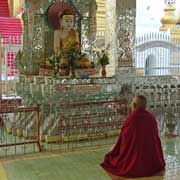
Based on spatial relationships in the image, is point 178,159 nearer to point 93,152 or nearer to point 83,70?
point 93,152

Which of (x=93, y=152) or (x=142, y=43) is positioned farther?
(x=142, y=43)

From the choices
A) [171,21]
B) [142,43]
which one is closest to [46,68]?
[142,43]

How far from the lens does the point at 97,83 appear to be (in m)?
8.17

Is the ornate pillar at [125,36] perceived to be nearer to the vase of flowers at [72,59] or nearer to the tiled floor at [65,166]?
the vase of flowers at [72,59]

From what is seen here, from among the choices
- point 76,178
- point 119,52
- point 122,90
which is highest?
point 119,52

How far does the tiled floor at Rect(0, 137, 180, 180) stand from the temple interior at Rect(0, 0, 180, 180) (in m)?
0.01

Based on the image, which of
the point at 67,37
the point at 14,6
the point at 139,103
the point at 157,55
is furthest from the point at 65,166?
the point at 14,6

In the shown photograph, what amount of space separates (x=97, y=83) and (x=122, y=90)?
3.57 ft

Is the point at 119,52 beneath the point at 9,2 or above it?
beneath

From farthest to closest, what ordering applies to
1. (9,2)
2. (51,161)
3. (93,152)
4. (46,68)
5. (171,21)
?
(171,21), (9,2), (46,68), (93,152), (51,161)

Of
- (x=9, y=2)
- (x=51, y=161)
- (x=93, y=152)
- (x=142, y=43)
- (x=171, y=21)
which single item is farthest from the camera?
(x=171, y=21)

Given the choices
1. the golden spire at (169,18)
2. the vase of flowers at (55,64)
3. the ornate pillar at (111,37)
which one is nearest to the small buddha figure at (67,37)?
the vase of flowers at (55,64)

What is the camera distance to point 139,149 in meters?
5.60

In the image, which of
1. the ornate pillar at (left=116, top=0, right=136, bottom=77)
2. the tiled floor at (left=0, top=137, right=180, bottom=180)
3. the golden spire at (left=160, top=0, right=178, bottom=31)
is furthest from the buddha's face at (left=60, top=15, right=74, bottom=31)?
the golden spire at (left=160, top=0, right=178, bottom=31)
